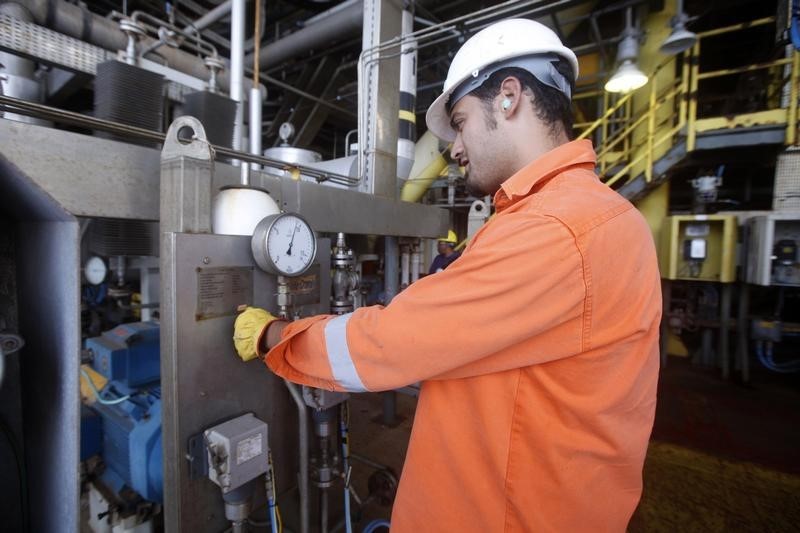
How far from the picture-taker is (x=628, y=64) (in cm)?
341

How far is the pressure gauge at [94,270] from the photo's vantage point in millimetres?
3328

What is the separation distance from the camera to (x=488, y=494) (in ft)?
2.52

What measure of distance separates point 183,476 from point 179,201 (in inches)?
28.4

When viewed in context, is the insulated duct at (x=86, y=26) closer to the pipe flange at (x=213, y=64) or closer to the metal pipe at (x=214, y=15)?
the pipe flange at (x=213, y=64)

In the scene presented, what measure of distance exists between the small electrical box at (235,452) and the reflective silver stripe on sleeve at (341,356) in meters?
0.41

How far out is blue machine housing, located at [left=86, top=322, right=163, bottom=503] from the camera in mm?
1434

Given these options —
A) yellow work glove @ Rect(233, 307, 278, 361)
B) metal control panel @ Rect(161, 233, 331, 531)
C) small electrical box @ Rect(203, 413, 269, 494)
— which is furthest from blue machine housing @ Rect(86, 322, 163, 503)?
yellow work glove @ Rect(233, 307, 278, 361)

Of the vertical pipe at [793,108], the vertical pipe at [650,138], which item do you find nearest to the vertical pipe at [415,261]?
the vertical pipe at [650,138]

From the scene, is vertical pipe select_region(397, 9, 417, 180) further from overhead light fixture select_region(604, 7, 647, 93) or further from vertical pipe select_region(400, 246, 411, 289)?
overhead light fixture select_region(604, 7, 647, 93)

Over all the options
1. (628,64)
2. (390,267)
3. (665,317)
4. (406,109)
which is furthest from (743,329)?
(406,109)

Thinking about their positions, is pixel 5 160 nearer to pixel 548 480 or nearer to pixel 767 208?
pixel 548 480

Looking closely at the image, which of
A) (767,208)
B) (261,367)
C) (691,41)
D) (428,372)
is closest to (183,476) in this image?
(261,367)

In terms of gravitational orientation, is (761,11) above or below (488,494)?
above

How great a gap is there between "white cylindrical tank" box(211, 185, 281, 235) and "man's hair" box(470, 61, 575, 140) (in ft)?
2.33
